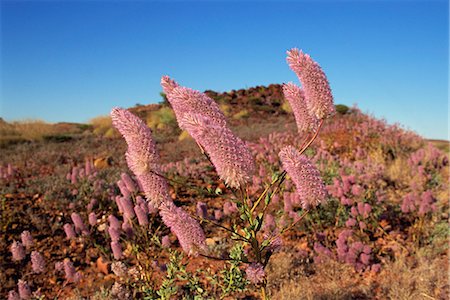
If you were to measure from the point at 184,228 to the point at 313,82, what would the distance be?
90 cm

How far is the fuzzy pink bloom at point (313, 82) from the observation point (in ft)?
5.78

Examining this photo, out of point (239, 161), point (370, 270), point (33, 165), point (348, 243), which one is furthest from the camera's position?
point (33, 165)

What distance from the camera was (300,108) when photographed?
192 centimetres

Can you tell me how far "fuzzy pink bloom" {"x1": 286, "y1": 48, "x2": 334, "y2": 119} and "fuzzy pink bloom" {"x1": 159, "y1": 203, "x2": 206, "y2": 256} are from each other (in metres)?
0.79

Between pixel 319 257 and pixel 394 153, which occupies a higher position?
pixel 394 153

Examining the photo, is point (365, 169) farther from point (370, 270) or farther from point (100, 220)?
point (100, 220)

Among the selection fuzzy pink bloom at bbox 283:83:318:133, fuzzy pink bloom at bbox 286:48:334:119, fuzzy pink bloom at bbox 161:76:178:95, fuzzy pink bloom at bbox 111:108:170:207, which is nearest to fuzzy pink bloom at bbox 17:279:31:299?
fuzzy pink bloom at bbox 111:108:170:207

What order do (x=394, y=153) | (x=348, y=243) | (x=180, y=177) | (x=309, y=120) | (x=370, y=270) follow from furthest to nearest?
(x=394, y=153) < (x=180, y=177) < (x=348, y=243) < (x=370, y=270) < (x=309, y=120)

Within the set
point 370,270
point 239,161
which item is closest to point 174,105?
point 239,161

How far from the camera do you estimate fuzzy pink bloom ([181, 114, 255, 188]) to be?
1.44m

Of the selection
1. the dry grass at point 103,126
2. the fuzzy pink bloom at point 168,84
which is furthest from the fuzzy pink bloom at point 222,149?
the dry grass at point 103,126

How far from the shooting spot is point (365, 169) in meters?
5.65

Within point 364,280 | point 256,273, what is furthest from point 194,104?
point 364,280

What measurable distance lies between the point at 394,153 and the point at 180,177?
4.35m
